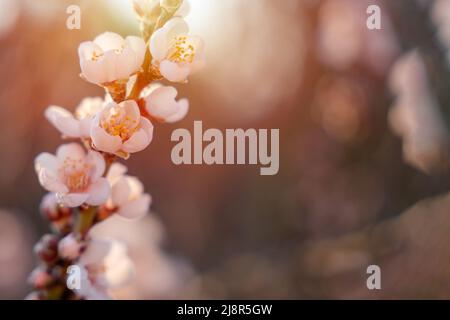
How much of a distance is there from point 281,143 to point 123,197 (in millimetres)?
1299

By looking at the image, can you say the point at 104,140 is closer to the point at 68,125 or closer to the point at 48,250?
the point at 68,125

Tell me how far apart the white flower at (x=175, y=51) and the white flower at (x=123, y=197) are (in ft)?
0.60

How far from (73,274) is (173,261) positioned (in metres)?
1.36

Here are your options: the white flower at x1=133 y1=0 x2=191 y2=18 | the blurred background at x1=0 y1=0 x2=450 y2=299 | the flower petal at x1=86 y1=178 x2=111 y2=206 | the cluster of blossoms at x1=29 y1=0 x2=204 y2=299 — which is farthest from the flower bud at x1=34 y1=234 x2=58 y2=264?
the blurred background at x1=0 y1=0 x2=450 y2=299

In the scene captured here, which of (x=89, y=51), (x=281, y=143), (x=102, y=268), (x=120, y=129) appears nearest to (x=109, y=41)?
(x=89, y=51)

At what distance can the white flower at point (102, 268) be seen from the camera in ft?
2.95

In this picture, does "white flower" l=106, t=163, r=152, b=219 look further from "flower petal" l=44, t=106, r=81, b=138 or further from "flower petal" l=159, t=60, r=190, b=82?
"flower petal" l=159, t=60, r=190, b=82

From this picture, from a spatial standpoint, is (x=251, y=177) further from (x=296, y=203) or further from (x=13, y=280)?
(x=13, y=280)

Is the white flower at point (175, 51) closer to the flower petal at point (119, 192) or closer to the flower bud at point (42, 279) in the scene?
the flower petal at point (119, 192)

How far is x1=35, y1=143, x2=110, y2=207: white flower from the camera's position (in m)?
0.84

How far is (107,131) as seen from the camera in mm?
820

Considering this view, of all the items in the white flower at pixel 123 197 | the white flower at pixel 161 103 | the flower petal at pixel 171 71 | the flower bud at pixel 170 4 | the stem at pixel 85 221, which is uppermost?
the flower bud at pixel 170 4

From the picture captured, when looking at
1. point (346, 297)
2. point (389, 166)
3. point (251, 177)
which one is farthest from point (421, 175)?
point (251, 177)

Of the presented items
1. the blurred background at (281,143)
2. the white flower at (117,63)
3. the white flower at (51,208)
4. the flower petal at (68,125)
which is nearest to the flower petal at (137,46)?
the white flower at (117,63)
